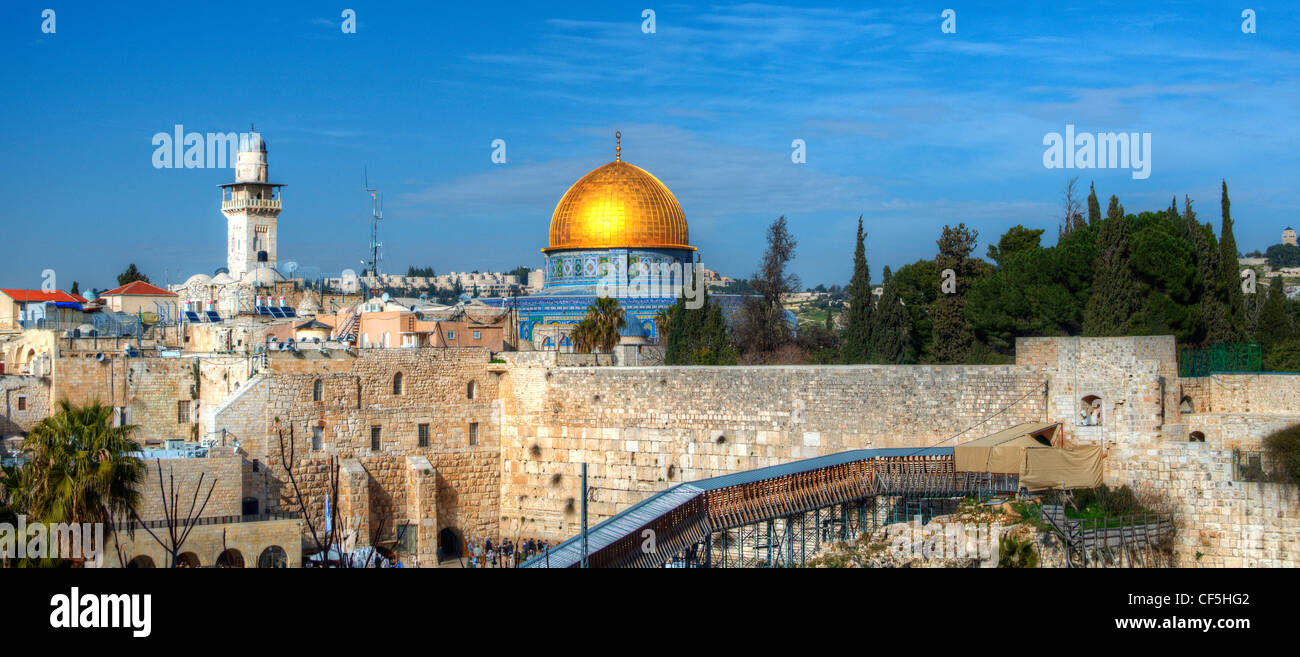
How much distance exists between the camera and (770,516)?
1609 centimetres

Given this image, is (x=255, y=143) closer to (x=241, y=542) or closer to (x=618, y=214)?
(x=618, y=214)

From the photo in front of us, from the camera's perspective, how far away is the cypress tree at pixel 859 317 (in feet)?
83.3

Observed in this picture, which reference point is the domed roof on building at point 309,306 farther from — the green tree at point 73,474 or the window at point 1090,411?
the window at point 1090,411

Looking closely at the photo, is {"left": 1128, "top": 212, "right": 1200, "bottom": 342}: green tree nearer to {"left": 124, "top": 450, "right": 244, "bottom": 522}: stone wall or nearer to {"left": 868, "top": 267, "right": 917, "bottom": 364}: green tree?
{"left": 868, "top": 267, "right": 917, "bottom": 364}: green tree

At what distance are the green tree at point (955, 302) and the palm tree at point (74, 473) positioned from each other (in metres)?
16.3

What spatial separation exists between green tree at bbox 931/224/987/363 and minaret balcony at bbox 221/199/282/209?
2978 centimetres

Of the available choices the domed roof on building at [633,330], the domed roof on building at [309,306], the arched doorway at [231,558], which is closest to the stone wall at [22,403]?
the arched doorway at [231,558]

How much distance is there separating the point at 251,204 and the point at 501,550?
2973cm

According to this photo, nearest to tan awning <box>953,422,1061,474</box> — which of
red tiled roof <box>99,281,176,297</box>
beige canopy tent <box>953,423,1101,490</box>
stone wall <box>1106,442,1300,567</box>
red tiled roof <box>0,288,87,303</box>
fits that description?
beige canopy tent <box>953,423,1101,490</box>

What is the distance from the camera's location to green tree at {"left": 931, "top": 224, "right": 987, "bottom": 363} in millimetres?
26234

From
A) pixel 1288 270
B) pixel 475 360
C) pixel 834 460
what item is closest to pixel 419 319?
pixel 475 360
